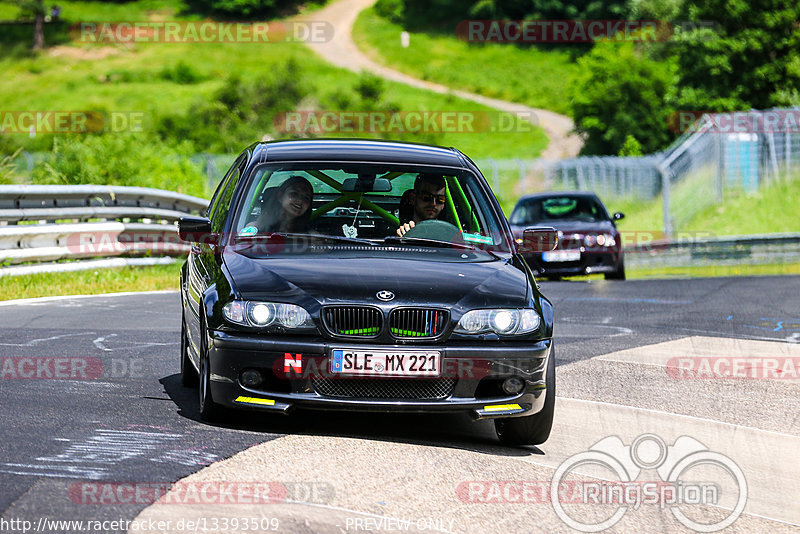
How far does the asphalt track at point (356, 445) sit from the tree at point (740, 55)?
47.3m

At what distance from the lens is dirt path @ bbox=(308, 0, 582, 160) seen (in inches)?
3058

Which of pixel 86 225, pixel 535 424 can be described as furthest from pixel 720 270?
pixel 535 424

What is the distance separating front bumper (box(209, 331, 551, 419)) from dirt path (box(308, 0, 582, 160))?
6674 centimetres

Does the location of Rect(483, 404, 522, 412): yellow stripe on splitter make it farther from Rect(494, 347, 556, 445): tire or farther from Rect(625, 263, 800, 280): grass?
Rect(625, 263, 800, 280): grass

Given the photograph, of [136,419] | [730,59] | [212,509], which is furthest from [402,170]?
[730,59]

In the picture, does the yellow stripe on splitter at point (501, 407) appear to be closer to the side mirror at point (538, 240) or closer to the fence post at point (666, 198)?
the side mirror at point (538, 240)

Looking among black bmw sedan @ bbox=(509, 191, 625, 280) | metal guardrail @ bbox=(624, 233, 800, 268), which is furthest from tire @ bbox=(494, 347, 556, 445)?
metal guardrail @ bbox=(624, 233, 800, 268)

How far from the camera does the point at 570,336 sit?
11.3m

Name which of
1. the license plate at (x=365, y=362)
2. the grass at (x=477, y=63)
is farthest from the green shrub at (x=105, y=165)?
the grass at (x=477, y=63)

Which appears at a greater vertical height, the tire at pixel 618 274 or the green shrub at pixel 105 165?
the green shrub at pixel 105 165

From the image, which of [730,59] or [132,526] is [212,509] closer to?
[132,526]

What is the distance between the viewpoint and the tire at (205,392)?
20.7 ft

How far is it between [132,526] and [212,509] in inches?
14.0

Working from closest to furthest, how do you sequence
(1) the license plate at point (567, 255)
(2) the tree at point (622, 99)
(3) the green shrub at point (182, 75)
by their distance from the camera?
(1) the license plate at point (567, 255)
(2) the tree at point (622, 99)
(3) the green shrub at point (182, 75)
